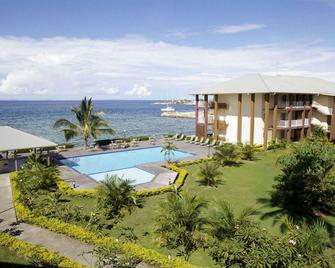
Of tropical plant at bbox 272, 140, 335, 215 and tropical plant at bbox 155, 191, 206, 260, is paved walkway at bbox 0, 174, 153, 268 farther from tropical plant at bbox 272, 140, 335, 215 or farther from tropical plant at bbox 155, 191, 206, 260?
tropical plant at bbox 272, 140, 335, 215

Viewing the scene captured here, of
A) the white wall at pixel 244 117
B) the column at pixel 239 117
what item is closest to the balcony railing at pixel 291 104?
the white wall at pixel 244 117

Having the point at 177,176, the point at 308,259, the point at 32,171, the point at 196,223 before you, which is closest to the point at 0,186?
the point at 32,171

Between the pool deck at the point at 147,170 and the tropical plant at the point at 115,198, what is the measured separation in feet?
10.4

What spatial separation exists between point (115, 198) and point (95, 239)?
3.75 m

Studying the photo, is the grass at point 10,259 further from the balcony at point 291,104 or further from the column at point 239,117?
the balcony at point 291,104

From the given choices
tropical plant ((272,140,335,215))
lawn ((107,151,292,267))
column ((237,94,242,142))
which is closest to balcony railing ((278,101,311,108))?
column ((237,94,242,142))

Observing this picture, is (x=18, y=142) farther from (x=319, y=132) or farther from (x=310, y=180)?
(x=319, y=132)

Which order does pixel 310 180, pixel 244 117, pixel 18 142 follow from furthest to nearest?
pixel 244 117, pixel 18 142, pixel 310 180

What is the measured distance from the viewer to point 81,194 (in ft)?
57.0

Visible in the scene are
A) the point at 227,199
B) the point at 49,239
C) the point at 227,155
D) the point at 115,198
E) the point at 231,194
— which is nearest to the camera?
the point at 49,239

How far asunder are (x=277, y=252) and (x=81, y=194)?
42.3ft

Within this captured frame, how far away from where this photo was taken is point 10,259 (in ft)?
33.9

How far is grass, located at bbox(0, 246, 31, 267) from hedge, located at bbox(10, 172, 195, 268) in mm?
2022

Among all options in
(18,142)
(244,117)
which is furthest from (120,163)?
(244,117)
